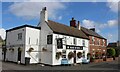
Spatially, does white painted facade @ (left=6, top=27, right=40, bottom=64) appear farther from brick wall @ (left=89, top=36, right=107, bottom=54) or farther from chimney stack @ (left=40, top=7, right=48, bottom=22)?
brick wall @ (left=89, top=36, right=107, bottom=54)

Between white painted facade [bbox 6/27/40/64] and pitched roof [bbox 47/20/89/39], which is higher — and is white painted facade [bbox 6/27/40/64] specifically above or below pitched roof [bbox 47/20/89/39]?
below

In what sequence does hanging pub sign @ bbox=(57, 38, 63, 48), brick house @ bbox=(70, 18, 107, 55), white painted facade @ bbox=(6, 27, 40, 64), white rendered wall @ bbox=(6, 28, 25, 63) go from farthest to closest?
brick house @ bbox=(70, 18, 107, 55) < hanging pub sign @ bbox=(57, 38, 63, 48) < white rendered wall @ bbox=(6, 28, 25, 63) < white painted facade @ bbox=(6, 27, 40, 64)

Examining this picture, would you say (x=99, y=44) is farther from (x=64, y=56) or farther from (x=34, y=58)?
(x=34, y=58)

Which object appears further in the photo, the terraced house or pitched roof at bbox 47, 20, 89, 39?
pitched roof at bbox 47, 20, 89, 39

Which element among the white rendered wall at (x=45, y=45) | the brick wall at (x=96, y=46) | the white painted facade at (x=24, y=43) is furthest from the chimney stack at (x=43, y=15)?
the brick wall at (x=96, y=46)

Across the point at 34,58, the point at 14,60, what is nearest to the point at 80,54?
the point at 34,58

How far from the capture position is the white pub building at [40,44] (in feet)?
79.3

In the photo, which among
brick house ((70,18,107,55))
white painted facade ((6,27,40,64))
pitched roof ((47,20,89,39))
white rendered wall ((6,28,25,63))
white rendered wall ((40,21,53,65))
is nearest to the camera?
white painted facade ((6,27,40,64))

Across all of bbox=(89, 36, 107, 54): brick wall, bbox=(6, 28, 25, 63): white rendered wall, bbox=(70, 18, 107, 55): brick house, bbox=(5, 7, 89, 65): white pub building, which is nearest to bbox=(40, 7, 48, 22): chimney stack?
bbox=(5, 7, 89, 65): white pub building

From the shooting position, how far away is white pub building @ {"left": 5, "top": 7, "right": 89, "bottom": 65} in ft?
79.3

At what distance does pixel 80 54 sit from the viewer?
30.7 metres

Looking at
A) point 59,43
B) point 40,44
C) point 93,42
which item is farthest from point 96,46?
point 40,44

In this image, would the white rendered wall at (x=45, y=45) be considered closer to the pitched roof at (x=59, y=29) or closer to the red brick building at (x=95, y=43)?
the pitched roof at (x=59, y=29)

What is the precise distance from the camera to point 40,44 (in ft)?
86.7
